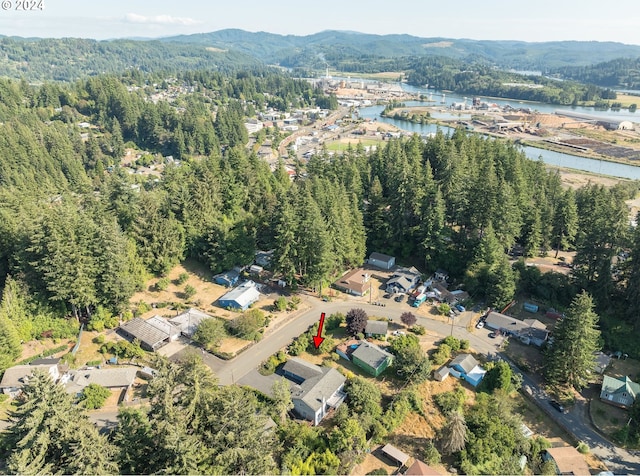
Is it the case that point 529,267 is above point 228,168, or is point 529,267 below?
below

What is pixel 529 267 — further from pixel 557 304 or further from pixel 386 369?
pixel 386 369

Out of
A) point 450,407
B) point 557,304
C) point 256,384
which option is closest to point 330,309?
point 256,384

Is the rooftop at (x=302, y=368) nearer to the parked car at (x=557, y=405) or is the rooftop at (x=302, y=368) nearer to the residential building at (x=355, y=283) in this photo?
the residential building at (x=355, y=283)

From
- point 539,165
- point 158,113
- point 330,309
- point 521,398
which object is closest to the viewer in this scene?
point 521,398

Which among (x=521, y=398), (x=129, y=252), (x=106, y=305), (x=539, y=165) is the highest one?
(x=539, y=165)

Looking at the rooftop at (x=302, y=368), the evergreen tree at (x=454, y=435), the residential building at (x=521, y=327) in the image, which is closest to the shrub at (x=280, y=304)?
the rooftop at (x=302, y=368)

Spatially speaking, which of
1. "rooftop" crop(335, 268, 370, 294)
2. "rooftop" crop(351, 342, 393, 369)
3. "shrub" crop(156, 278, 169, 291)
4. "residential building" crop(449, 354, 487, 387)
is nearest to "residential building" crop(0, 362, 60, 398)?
"shrub" crop(156, 278, 169, 291)
